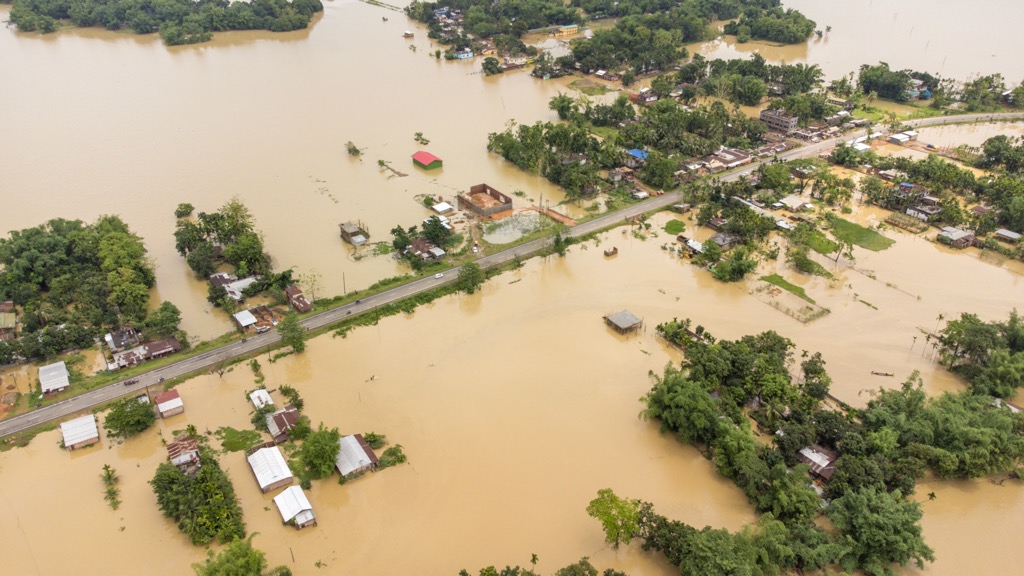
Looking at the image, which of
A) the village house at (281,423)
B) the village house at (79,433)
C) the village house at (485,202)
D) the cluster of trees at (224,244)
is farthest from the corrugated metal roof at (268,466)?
the village house at (485,202)

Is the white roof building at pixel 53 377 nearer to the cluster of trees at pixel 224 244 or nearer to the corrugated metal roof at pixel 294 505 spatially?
the cluster of trees at pixel 224 244

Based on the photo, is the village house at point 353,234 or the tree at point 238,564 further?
the village house at point 353,234

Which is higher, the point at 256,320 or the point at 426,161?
the point at 426,161

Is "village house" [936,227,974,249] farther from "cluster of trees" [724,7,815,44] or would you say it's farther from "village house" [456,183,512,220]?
"cluster of trees" [724,7,815,44]

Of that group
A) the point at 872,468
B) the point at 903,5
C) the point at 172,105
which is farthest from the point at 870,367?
the point at 903,5

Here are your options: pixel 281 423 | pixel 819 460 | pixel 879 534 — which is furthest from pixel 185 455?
pixel 879 534

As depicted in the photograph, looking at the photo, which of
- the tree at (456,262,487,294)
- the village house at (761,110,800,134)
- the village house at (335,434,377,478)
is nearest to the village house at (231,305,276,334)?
the village house at (335,434,377,478)

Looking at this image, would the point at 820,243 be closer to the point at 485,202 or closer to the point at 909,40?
the point at 485,202
